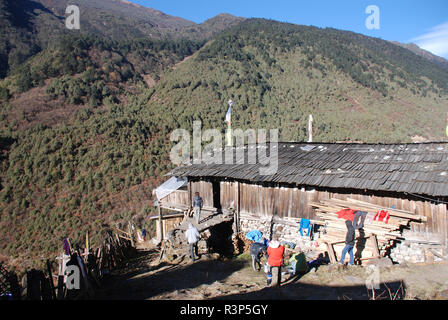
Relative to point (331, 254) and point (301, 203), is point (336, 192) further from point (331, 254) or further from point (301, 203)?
point (331, 254)

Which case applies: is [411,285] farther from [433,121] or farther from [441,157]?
[433,121]

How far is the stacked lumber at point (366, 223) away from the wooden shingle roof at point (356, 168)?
838 mm

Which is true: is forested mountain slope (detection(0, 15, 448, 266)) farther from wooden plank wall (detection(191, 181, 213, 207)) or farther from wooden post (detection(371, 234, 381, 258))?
wooden post (detection(371, 234, 381, 258))

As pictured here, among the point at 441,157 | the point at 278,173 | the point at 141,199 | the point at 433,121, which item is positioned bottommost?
the point at 141,199

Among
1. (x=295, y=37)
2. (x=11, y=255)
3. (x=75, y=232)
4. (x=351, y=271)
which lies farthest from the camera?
(x=295, y=37)

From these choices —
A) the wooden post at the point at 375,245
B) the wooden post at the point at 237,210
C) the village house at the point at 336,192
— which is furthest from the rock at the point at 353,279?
the wooden post at the point at 237,210

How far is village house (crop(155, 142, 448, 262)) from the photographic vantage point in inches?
396

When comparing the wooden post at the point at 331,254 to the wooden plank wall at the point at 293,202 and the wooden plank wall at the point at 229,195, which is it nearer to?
the wooden plank wall at the point at 293,202

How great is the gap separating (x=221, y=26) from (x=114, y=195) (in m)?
87.7

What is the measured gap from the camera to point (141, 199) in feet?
91.7

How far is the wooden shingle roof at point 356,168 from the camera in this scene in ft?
33.3

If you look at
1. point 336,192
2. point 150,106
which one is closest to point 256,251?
point 336,192

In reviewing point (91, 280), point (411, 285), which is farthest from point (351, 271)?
point (91, 280)

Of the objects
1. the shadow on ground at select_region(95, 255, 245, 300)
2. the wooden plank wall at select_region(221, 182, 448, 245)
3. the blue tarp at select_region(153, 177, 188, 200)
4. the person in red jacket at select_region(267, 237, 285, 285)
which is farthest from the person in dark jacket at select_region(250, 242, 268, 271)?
the blue tarp at select_region(153, 177, 188, 200)
